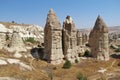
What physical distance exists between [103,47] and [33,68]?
863 inches

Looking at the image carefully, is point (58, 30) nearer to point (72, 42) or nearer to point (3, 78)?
point (72, 42)

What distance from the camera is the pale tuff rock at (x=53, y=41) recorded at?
1996 inches

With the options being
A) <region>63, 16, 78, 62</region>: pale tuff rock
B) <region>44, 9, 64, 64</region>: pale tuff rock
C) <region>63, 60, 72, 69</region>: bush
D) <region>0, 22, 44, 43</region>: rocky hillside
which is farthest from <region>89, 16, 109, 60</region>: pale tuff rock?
<region>0, 22, 44, 43</region>: rocky hillside

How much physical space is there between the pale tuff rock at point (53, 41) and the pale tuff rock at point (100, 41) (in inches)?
441

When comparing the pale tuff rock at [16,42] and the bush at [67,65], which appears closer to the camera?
the bush at [67,65]

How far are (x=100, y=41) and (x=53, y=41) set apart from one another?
1432 centimetres

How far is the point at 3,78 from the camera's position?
1401 inches

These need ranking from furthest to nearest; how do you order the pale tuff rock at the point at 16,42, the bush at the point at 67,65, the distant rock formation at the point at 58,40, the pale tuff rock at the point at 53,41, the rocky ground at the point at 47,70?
the pale tuff rock at the point at 16,42
the distant rock formation at the point at 58,40
the pale tuff rock at the point at 53,41
the bush at the point at 67,65
the rocky ground at the point at 47,70

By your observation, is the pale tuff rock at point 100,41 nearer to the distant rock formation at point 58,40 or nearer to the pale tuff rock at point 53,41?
the distant rock formation at point 58,40

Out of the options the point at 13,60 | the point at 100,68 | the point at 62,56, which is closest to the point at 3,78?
the point at 13,60

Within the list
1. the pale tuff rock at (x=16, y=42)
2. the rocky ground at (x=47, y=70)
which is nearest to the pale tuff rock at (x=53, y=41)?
the rocky ground at (x=47, y=70)

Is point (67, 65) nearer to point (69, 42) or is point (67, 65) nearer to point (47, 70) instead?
point (47, 70)

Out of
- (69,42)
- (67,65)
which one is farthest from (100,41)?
(67,65)

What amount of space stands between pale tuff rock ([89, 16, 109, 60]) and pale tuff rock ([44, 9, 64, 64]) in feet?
36.7
